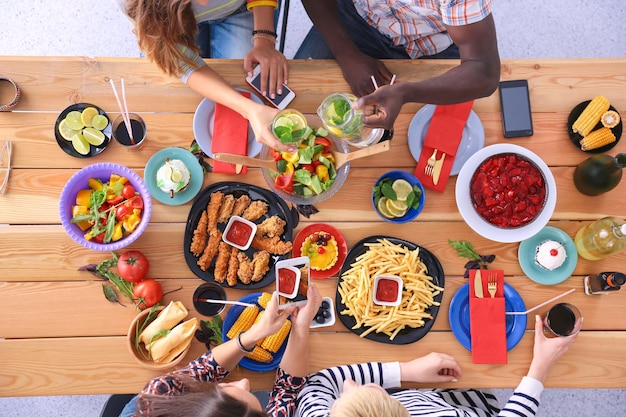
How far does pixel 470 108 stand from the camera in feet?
6.01

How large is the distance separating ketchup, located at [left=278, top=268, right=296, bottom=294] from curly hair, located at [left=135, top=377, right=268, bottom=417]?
432mm

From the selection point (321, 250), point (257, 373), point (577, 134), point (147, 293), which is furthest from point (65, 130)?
point (577, 134)

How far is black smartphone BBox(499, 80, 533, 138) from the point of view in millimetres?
1863

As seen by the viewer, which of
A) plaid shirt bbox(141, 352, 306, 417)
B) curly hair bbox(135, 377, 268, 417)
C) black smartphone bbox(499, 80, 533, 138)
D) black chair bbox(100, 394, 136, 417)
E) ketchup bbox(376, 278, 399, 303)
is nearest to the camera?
curly hair bbox(135, 377, 268, 417)

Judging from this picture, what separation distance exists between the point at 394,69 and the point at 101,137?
1.23 metres

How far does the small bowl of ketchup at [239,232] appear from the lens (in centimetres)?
179

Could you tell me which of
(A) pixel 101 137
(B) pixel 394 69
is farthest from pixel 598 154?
(A) pixel 101 137

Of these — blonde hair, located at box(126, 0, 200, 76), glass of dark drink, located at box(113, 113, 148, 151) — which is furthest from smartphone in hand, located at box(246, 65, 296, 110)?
glass of dark drink, located at box(113, 113, 148, 151)

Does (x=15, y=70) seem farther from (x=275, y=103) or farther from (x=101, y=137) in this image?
(x=275, y=103)

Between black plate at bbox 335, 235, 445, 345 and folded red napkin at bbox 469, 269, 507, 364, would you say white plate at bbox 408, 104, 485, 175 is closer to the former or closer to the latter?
black plate at bbox 335, 235, 445, 345

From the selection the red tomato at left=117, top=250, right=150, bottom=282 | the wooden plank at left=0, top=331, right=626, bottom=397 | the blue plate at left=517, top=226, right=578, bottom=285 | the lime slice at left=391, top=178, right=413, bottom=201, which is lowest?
the wooden plank at left=0, top=331, right=626, bottom=397

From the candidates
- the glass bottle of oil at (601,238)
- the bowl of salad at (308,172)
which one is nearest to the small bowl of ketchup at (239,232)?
the bowl of salad at (308,172)

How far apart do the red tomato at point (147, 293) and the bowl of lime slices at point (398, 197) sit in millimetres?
904

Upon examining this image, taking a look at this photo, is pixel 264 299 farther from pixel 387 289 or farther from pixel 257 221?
pixel 387 289
